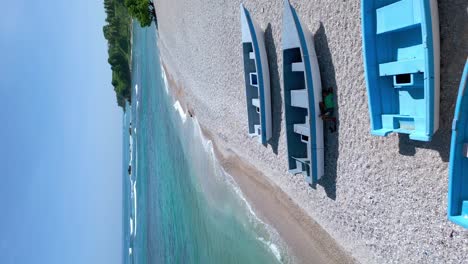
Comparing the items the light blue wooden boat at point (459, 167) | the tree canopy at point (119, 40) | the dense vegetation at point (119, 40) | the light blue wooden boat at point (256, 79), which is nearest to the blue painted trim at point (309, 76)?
the light blue wooden boat at point (256, 79)

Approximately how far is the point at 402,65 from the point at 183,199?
19040 mm

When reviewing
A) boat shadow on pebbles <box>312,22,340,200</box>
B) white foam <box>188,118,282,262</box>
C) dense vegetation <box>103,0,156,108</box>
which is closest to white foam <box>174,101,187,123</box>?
white foam <box>188,118,282,262</box>

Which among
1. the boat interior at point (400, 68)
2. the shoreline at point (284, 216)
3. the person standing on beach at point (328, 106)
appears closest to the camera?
the boat interior at point (400, 68)

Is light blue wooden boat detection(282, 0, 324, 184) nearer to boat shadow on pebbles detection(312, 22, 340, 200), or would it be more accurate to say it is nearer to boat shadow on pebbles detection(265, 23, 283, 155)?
boat shadow on pebbles detection(312, 22, 340, 200)

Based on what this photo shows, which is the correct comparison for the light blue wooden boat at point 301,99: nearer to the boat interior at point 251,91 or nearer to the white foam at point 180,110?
the boat interior at point 251,91

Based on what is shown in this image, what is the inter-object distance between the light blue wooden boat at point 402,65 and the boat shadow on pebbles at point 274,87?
4.51m

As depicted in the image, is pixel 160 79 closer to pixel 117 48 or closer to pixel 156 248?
pixel 156 248

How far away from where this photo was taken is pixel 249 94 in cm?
1381

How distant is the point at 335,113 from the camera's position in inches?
401

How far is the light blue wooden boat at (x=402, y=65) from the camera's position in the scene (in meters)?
6.89

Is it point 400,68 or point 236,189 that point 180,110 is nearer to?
point 236,189

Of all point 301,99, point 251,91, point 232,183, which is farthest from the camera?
point 232,183

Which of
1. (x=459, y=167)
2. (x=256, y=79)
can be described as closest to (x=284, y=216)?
(x=256, y=79)

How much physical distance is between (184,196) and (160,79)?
16826 millimetres
